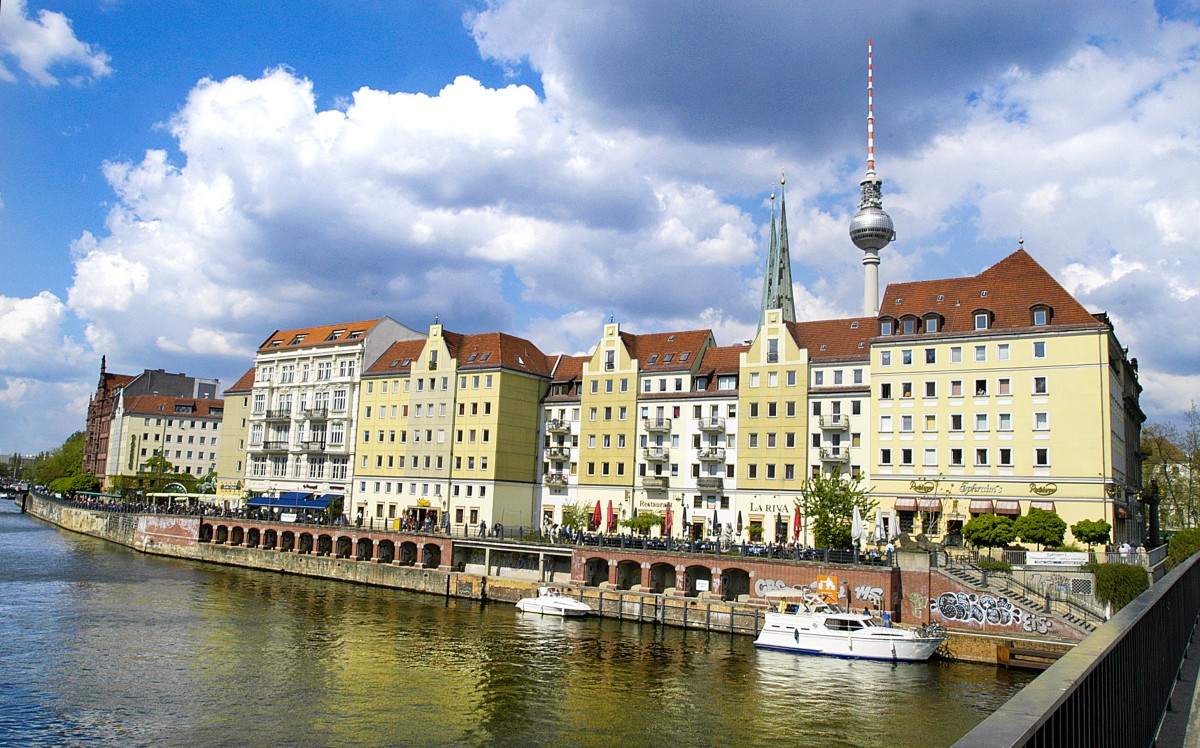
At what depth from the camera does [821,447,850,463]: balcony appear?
254 feet

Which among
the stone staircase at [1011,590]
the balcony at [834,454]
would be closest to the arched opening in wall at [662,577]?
the balcony at [834,454]

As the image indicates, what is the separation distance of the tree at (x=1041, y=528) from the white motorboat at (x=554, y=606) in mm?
29544

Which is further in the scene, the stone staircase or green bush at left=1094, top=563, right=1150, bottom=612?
→ green bush at left=1094, top=563, right=1150, bottom=612

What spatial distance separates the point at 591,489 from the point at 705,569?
26.9m

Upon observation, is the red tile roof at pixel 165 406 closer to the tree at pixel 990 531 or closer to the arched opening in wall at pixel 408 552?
the arched opening in wall at pixel 408 552

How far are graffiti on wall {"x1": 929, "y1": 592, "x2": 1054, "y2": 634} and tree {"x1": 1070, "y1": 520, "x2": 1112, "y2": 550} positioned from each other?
13.5 meters

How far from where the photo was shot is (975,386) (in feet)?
234

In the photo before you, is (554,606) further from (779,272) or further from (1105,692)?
(779,272)

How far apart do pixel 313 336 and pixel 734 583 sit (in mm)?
72931

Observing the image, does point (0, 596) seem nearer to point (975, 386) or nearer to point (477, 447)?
point (477, 447)

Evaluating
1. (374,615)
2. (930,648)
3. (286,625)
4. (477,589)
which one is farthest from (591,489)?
(930,648)

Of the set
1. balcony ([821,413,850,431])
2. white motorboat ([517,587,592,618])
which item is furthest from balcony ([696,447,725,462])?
white motorboat ([517,587,592,618])

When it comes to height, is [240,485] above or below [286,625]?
above

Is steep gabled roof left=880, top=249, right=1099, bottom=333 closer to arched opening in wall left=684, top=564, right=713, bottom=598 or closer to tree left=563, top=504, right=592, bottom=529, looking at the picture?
arched opening in wall left=684, top=564, right=713, bottom=598
